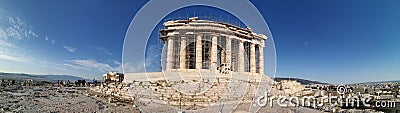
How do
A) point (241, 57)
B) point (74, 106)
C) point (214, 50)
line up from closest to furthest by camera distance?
point (74, 106) < point (214, 50) < point (241, 57)

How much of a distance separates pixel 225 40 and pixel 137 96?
1328cm

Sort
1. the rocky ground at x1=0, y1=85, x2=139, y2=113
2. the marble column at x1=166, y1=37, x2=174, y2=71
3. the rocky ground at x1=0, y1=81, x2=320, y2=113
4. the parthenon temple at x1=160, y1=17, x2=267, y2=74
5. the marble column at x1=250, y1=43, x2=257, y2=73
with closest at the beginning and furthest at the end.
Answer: the rocky ground at x1=0, y1=85, x2=139, y2=113 < the rocky ground at x1=0, y1=81, x2=320, y2=113 < the parthenon temple at x1=160, y1=17, x2=267, y2=74 < the marble column at x1=166, y1=37, x2=174, y2=71 < the marble column at x1=250, y1=43, x2=257, y2=73

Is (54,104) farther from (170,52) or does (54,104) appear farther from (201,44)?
(201,44)

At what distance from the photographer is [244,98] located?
47.9 feet

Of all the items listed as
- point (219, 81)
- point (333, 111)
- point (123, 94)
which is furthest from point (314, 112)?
point (123, 94)

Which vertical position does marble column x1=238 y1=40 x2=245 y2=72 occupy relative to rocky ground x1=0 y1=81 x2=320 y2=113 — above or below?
above

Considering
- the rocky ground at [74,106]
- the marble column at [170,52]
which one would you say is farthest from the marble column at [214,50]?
the rocky ground at [74,106]

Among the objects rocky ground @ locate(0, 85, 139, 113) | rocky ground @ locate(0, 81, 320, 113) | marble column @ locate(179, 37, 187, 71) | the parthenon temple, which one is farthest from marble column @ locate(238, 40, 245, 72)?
rocky ground @ locate(0, 85, 139, 113)

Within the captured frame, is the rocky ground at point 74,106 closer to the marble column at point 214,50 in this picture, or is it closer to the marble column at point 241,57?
the marble column at point 214,50

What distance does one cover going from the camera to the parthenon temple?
2288cm

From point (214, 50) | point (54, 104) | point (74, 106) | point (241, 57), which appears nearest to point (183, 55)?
point (214, 50)

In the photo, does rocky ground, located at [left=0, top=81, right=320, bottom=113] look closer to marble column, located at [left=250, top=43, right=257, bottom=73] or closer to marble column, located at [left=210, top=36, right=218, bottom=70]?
marble column, located at [left=210, top=36, right=218, bottom=70]

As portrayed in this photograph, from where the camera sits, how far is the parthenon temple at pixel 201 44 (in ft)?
75.0

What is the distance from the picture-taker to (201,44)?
23266 mm
